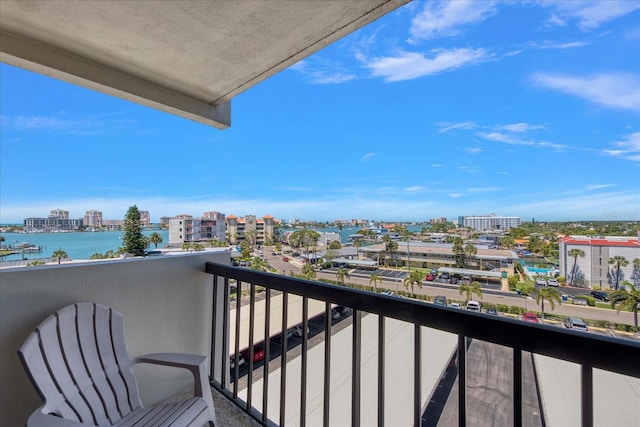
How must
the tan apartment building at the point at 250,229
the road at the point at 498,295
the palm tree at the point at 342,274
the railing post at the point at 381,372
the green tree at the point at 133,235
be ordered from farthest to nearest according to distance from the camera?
the tan apartment building at the point at 250,229, the green tree at the point at 133,235, the palm tree at the point at 342,274, the road at the point at 498,295, the railing post at the point at 381,372

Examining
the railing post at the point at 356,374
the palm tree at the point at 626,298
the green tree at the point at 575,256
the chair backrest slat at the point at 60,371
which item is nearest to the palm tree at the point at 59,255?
the chair backrest slat at the point at 60,371

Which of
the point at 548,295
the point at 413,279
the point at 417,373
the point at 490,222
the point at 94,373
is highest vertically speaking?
the point at 490,222

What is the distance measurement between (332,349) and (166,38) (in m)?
2.27

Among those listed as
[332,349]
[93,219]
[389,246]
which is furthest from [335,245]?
[93,219]

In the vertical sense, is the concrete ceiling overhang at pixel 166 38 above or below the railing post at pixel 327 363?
above

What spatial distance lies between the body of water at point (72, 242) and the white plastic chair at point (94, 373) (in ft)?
2.65

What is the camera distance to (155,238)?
3287 mm

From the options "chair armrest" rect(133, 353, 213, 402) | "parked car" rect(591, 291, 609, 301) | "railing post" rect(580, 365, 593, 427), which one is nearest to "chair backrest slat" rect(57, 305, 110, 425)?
A: "chair armrest" rect(133, 353, 213, 402)

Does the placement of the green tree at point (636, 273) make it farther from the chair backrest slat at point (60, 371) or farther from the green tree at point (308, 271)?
the chair backrest slat at point (60, 371)

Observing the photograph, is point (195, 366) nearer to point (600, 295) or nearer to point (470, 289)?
point (470, 289)

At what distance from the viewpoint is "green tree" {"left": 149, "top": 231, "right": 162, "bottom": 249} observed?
3.15 m

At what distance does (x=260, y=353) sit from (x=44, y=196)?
7538mm

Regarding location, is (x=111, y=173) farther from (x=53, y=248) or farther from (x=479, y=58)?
(x=479, y=58)

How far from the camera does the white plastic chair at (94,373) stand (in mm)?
1450
